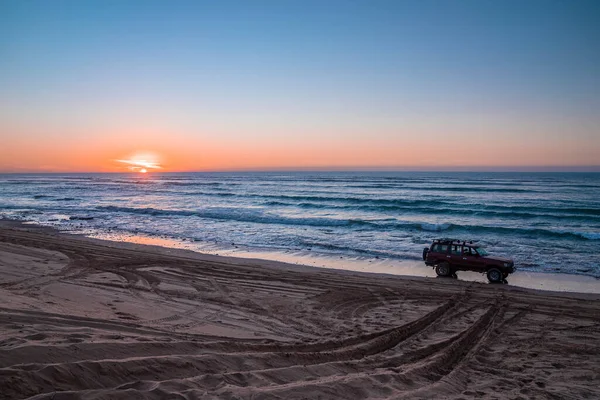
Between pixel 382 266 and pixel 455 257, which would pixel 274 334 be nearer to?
pixel 382 266

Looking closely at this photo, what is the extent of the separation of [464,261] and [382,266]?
150 inches

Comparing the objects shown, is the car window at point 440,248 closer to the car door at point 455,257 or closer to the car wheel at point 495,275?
the car door at point 455,257

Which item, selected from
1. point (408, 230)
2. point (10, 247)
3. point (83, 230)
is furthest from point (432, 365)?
point (83, 230)

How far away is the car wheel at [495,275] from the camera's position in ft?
59.3

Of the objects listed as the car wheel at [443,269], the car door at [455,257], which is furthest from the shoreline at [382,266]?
the car door at [455,257]

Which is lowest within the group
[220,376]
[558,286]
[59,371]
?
[558,286]

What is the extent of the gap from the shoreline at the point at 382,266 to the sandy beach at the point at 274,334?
164 centimetres

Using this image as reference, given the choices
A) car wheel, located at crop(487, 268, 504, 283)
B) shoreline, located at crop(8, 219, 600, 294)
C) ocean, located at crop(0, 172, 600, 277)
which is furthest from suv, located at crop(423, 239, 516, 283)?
ocean, located at crop(0, 172, 600, 277)

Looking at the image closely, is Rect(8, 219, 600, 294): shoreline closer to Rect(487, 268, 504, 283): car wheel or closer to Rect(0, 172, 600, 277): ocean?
Rect(487, 268, 504, 283): car wheel

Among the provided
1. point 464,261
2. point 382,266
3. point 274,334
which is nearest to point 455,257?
point 464,261

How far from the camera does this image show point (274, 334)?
9.88m

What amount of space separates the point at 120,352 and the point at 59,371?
1143 millimetres

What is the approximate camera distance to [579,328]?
11.6 meters

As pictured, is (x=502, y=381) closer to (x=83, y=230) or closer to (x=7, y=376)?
(x=7, y=376)
